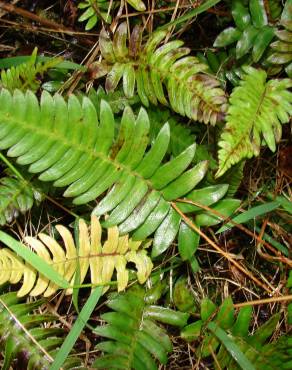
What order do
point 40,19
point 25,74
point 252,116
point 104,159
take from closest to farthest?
point 252,116, point 104,159, point 25,74, point 40,19

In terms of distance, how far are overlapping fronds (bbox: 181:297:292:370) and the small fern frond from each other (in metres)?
0.88

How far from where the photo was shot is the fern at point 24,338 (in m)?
2.11

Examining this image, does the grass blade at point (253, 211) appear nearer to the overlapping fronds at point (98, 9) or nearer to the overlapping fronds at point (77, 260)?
the overlapping fronds at point (77, 260)

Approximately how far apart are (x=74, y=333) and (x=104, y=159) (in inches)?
27.8

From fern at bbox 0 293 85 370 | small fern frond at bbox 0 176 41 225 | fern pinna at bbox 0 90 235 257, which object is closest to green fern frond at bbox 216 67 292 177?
fern pinna at bbox 0 90 235 257

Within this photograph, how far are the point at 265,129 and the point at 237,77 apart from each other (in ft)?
1.78

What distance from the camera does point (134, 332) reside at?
2.11 meters

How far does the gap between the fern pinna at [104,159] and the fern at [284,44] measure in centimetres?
57

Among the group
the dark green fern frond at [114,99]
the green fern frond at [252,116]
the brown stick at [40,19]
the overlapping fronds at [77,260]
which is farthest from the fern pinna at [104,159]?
the brown stick at [40,19]

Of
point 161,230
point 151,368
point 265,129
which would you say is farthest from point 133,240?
point 265,129

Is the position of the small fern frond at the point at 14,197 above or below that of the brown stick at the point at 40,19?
below

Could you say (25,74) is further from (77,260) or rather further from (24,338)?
(24,338)

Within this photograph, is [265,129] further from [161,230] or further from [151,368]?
[151,368]

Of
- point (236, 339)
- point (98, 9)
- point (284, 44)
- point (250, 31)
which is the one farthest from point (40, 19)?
point (236, 339)
